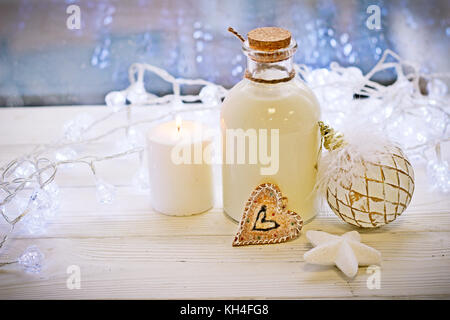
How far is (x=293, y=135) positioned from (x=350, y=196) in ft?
0.39

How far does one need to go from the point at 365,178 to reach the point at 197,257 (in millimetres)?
264

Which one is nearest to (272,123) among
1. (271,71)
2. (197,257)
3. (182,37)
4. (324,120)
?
(271,71)

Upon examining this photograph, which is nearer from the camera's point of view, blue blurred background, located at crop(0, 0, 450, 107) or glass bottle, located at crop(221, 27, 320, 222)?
glass bottle, located at crop(221, 27, 320, 222)

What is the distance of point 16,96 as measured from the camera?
1.40 m

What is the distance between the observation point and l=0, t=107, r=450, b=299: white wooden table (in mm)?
750

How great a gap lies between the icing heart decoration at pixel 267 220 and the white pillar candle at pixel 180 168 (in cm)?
11

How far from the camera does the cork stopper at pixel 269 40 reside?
0.78 metres

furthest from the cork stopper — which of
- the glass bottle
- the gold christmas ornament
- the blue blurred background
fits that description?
the blue blurred background

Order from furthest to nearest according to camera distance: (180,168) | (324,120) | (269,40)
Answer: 1. (324,120)
2. (180,168)
3. (269,40)

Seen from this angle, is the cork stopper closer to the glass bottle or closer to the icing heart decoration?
the glass bottle

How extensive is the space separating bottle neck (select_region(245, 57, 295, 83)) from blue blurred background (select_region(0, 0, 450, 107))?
0.52m

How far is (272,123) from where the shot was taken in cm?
80

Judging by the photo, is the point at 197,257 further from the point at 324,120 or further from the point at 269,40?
the point at 324,120
